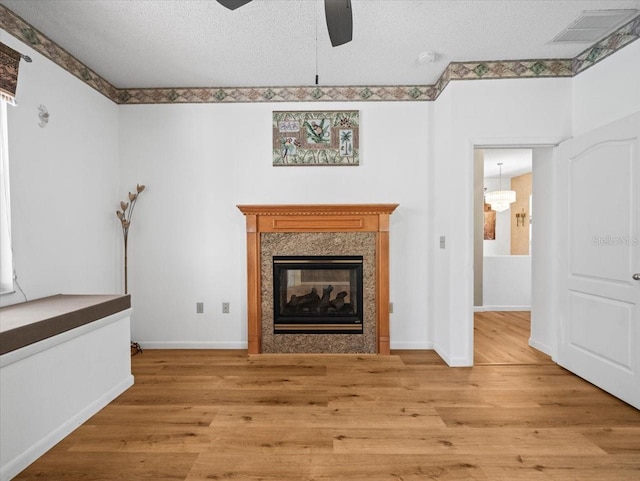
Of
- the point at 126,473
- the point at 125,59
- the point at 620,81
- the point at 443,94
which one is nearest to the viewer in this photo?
the point at 126,473

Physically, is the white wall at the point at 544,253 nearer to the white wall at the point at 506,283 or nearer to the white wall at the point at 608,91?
the white wall at the point at 608,91

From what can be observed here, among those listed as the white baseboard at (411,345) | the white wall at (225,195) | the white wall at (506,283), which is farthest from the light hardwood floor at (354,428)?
the white wall at (506,283)

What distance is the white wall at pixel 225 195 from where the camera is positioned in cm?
329

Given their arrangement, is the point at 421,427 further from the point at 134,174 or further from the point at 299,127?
the point at 134,174

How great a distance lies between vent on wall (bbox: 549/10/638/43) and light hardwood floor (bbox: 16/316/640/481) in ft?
8.79

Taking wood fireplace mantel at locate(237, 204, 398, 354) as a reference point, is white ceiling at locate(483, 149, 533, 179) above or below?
above

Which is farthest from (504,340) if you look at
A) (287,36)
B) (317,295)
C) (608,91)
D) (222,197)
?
(287,36)

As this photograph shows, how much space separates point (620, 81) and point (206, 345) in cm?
422

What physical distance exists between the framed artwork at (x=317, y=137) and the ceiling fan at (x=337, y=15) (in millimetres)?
1565

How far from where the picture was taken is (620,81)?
2.39 meters

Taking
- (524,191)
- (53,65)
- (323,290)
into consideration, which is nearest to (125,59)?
(53,65)

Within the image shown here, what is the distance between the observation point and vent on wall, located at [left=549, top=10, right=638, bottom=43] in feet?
7.20

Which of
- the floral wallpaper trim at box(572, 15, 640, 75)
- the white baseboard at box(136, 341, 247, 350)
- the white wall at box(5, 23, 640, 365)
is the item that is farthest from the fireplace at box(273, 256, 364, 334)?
the floral wallpaper trim at box(572, 15, 640, 75)

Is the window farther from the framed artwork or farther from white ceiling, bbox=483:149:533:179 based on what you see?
white ceiling, bbox=483:149:533:179
